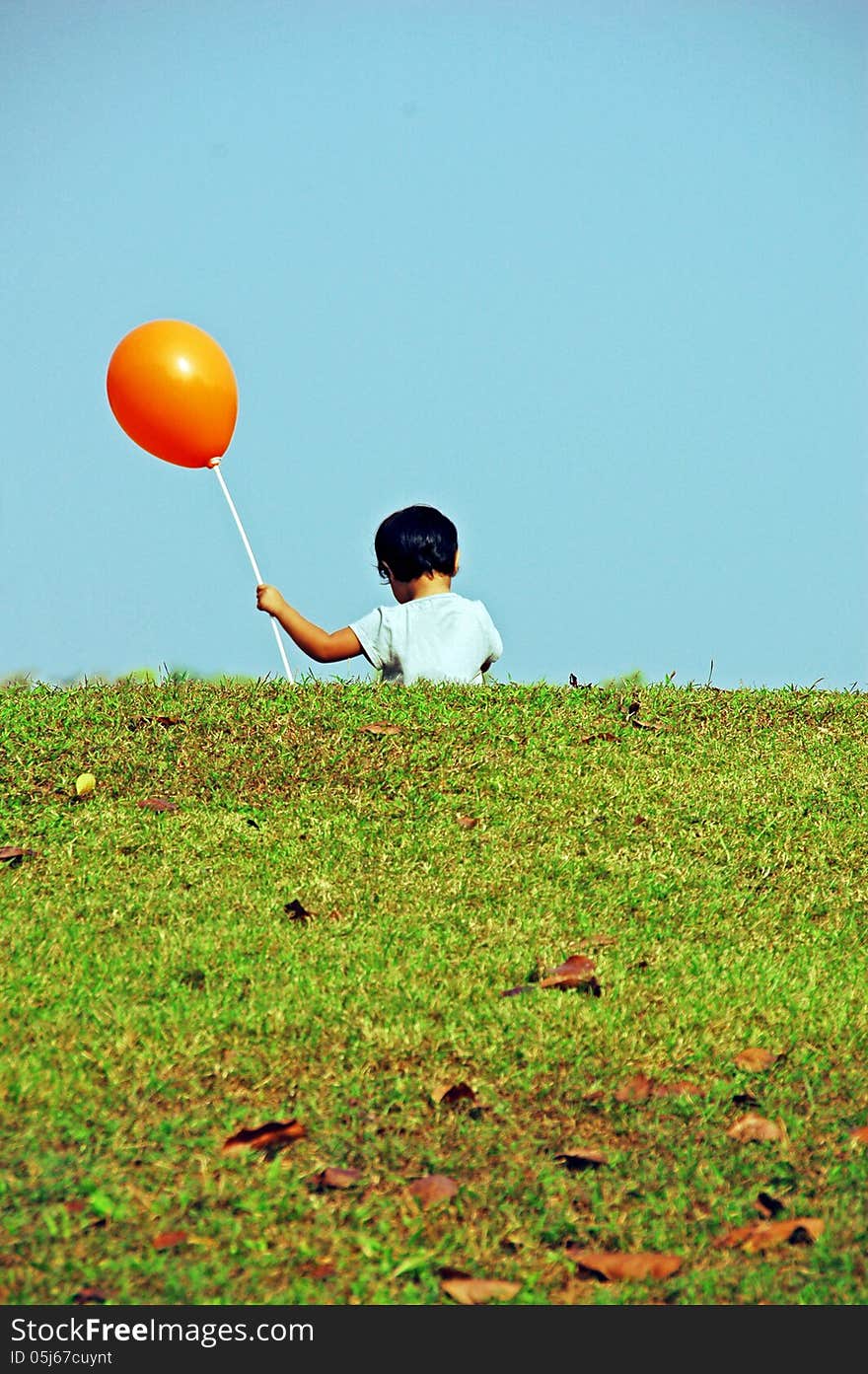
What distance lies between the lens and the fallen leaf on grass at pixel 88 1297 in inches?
120

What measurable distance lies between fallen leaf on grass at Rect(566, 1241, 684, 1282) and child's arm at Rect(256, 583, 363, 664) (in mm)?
5864

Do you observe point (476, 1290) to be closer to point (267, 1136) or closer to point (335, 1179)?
point (335, 1179)

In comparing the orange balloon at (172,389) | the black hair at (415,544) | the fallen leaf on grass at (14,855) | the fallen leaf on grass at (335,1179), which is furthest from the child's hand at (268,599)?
the fallen leaf on grass at (335,1179)

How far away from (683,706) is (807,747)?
0.91 meters

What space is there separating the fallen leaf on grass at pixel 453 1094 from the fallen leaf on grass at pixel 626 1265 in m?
0.74

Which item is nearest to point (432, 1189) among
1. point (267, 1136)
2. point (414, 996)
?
point (267, 1136)

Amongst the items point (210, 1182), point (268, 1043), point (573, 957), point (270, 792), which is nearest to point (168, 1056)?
point (268, 1043)

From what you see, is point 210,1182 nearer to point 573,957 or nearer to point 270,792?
point 573,957

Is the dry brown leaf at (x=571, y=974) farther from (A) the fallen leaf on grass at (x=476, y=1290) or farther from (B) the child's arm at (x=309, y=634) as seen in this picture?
(B) the child's arm at (x=309, y=634)

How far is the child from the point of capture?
348 inches

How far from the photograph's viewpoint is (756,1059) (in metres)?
4.41

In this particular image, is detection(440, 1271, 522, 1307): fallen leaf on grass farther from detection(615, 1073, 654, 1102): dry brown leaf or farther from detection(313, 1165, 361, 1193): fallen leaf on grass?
detection(615, 1073, 654, 1102): dry brown leaf

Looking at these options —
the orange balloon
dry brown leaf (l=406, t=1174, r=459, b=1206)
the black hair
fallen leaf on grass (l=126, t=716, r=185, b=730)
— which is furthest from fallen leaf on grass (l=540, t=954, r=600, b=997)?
the orange balloon

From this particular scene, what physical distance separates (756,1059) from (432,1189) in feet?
4.64
